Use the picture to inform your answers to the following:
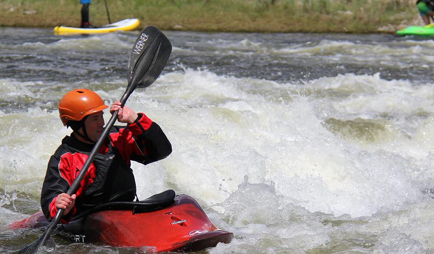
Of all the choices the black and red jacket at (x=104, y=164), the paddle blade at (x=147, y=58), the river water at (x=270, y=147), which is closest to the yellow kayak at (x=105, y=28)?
the river water at (x=270, y=147)

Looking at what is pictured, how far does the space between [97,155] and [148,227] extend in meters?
0.45

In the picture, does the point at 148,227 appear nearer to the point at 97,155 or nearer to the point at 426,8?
the point at 97,155

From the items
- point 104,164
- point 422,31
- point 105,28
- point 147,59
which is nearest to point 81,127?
point 104,164

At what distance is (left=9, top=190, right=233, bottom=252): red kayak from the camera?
356 centimetres

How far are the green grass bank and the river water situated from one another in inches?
260

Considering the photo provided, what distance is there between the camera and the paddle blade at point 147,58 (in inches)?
167

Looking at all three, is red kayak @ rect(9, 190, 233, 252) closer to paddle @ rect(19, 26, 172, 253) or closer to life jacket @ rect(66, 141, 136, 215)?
life jacket @ rect(66, 141, 136, 215)

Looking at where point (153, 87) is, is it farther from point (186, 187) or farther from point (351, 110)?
point (186, 187)

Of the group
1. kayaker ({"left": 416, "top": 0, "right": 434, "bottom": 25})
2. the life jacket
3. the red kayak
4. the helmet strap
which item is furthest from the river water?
kayaker ({"left": 416, "top": 0, "right": 434, "bottom": 25})

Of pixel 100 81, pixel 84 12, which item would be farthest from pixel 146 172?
pixel 84 12

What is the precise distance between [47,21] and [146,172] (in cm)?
1330

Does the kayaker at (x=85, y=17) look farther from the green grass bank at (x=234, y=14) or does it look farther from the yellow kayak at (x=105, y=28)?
the green grass bank at (x=234, y=14)

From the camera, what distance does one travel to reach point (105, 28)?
1623 centimetres

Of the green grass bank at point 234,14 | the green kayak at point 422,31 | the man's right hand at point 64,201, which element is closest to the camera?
the man's right hand at point 64,201
